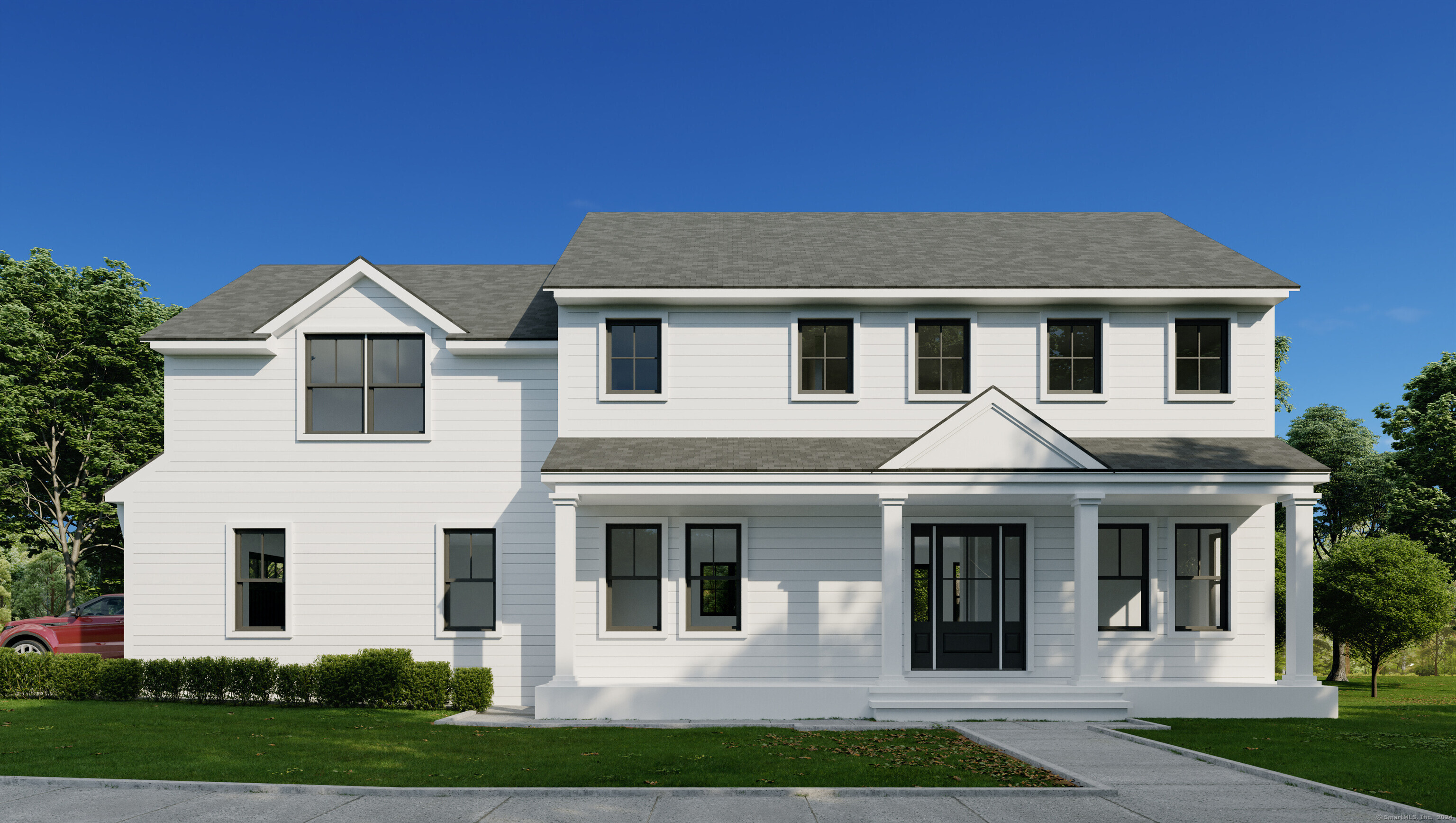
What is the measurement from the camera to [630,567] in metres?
15.0

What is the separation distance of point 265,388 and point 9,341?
1693cm

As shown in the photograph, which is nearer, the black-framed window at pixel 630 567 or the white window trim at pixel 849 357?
the black-framed window at pixel 630 567

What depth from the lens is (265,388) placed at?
1571cm

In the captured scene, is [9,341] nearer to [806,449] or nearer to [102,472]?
[102,472]

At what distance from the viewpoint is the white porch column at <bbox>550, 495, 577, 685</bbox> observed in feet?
44.8

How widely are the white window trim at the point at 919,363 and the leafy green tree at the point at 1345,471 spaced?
915 inches

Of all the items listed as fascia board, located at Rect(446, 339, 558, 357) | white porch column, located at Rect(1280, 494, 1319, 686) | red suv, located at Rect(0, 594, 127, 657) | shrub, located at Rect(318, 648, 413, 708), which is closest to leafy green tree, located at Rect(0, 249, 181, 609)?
red suv, located at Rect(0, 594, 127, 657)

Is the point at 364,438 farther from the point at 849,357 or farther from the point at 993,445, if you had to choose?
the point at 993,445

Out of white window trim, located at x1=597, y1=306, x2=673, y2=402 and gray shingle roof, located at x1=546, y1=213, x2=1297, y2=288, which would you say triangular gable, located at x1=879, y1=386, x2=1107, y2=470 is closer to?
gray shingle roof, located at x1=546, y1=213, x2=1297, y2=288

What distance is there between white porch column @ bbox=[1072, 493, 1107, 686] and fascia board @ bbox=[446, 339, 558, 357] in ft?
30.2

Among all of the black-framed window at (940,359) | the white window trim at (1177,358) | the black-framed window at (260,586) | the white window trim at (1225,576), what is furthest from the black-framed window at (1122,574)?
the black-framed window at (260,586)

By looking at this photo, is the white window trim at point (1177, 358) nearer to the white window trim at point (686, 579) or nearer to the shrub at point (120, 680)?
the white window trim at point (686, 579)

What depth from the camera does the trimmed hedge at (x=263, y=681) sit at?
47.6 feet

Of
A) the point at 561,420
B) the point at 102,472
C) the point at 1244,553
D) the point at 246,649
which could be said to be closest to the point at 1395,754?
the point at 1244,553
